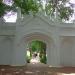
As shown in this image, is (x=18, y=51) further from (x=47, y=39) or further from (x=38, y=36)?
(x=47, y=39)

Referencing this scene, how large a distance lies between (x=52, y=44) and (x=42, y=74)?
7113 mm

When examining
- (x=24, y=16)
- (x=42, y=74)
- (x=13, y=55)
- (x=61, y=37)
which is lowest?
(x=42, y=74)

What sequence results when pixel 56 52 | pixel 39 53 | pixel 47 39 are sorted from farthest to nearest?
pixel 39 53
pixel 47 39
pixel 56 52

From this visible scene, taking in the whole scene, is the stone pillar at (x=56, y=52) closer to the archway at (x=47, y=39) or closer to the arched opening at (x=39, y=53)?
the archway at (x=47, y=39)

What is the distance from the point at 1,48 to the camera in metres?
23.2

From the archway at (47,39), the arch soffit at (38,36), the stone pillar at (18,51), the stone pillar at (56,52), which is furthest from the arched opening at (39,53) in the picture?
the stone pillar at (18,51)

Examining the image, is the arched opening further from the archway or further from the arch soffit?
the arch soffit

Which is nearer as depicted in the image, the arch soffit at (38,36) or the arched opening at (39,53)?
the arch soffit at (38,36)

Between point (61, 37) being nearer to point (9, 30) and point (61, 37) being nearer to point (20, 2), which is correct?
point (9, 30)

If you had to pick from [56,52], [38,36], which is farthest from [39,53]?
[56,52]

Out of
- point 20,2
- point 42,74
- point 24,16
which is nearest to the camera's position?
point 20,2

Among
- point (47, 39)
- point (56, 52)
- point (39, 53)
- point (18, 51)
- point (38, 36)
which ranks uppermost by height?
point (38, 36)

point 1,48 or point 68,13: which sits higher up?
point 68,13

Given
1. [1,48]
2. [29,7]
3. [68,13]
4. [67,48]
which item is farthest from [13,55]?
[29,7]
